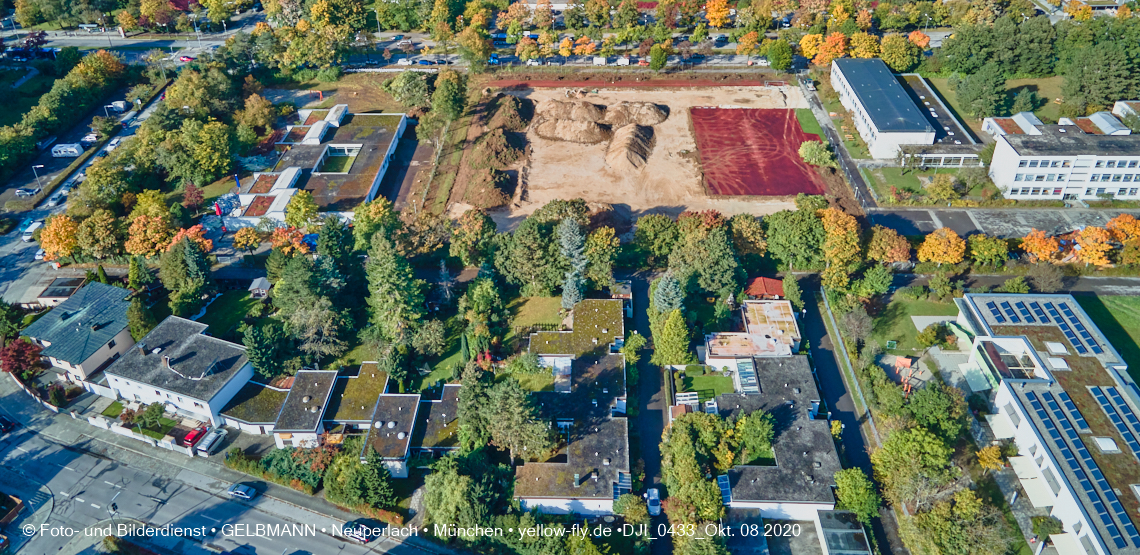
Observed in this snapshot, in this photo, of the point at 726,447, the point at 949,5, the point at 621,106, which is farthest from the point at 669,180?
the point at 949,5

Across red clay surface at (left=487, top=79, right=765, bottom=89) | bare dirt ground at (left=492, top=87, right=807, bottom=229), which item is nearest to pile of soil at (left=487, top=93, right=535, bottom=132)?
bare dirt ground at (left=492, top=87, right=807, bottom=229)

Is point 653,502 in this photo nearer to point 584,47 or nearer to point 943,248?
point 943,248

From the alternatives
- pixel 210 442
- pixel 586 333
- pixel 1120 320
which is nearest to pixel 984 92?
pixel 1120 320

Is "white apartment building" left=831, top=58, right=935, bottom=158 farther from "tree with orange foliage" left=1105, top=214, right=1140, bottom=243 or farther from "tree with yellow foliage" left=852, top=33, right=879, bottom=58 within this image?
"tree with orange foliage" left=1105, top=214, right=1140, bottom=243

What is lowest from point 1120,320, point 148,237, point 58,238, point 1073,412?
point 1120,320

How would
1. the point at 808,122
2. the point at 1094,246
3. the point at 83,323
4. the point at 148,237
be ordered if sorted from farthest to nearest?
1. the point at 808,122
2. the point at 148,237
3. the point at 1094,246
4. the point at 83,323
